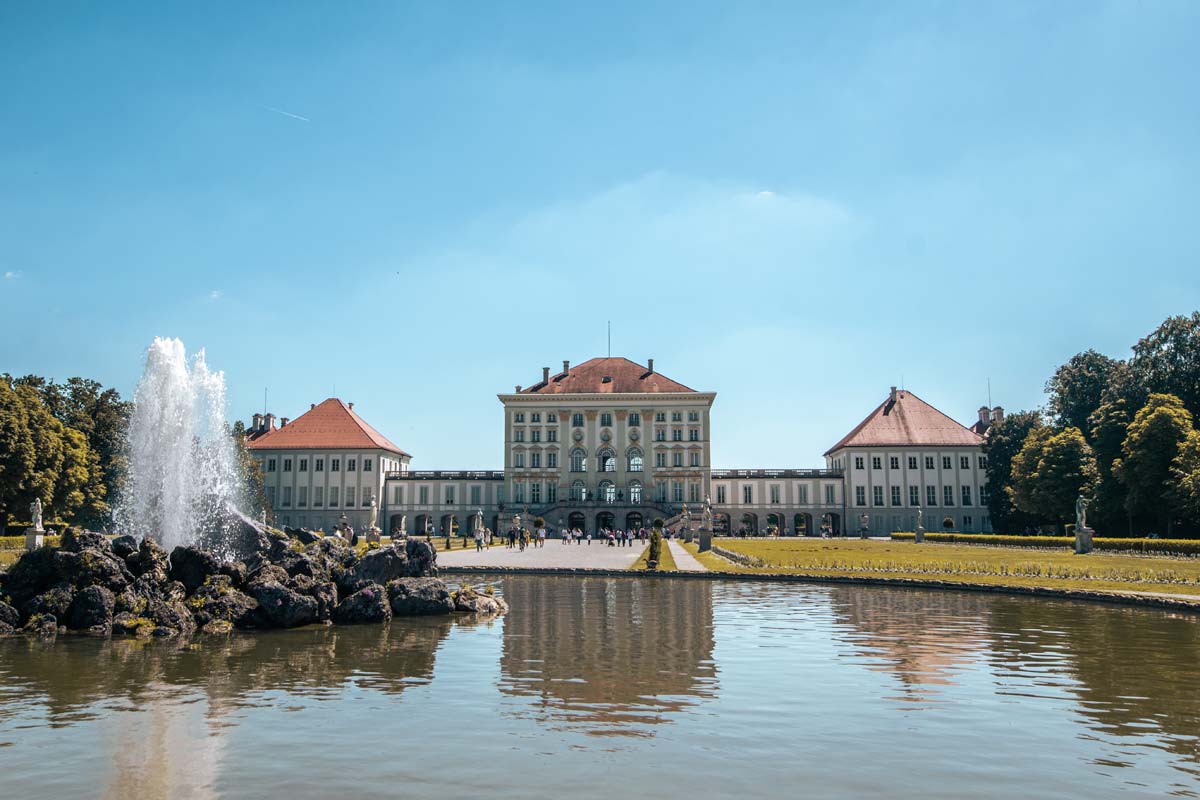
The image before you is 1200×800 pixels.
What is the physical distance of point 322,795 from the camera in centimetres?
865

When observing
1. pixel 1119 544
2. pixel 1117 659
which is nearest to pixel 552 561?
pixel 1117 659

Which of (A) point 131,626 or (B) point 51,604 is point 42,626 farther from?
(A) point 131,626

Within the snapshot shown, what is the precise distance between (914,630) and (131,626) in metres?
16.3

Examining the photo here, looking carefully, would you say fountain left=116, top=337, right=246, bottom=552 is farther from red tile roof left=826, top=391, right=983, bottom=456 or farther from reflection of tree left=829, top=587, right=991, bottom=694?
red tile roof left=826, top=391, right=983, bottom=456

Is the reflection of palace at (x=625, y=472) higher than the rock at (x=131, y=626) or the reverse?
higher

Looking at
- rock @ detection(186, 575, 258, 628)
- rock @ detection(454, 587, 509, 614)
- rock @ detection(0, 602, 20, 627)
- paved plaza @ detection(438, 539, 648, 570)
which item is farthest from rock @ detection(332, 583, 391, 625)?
paved plaza @ detection(438, 539, 648, 570)

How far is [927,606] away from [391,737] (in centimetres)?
1777

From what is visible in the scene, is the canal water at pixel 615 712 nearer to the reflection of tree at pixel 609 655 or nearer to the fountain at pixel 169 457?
the reflection of tree at pixel 609 655

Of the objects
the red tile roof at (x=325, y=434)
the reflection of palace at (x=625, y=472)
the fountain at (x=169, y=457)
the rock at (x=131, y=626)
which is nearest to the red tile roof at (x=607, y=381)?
the reflection of palace at (x=625, y=472)

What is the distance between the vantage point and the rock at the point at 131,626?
19.3 m

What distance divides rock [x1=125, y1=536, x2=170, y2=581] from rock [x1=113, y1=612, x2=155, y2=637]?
2030mm

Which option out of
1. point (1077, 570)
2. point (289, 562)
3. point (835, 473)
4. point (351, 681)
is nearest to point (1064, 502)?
point (835, 473)

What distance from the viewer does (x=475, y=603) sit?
2341cm

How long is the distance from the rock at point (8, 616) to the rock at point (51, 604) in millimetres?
239
